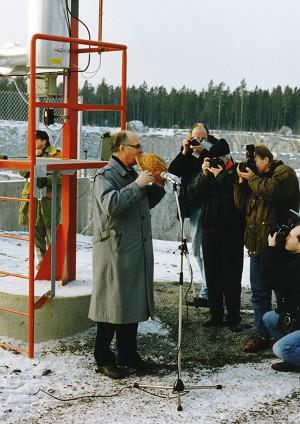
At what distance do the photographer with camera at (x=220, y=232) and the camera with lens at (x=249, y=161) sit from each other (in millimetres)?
324

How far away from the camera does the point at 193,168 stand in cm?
618

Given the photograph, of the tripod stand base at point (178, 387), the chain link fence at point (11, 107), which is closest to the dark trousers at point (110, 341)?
the tripod stand base at point (178, 387)

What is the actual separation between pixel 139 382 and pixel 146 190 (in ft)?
4.40

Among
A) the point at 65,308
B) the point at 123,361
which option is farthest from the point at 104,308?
the point at 65,308

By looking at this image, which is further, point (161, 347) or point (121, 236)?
point (161, 347)

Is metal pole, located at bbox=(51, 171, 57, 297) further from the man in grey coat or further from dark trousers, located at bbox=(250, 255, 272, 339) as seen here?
dark trousers, located at bbox=(250, 255, 272, 339)

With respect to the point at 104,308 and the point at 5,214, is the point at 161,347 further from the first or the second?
the point at 5,214

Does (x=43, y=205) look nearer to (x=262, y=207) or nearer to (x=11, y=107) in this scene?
(x=262, y=207)

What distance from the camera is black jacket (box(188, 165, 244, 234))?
569 centimetres

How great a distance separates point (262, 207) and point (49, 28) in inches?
88.7

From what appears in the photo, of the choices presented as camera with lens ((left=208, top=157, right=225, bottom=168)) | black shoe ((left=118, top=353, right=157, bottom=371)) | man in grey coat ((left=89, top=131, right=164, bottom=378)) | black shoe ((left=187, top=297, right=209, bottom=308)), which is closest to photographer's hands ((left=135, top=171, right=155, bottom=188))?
man in grey coat ((left=89, top=131, right=164, bottom=378))

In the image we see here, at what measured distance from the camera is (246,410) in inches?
165

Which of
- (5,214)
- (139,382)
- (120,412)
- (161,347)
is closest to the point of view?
(120,412)

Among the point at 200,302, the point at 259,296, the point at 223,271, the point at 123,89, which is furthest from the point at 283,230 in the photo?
the point at 123,89
